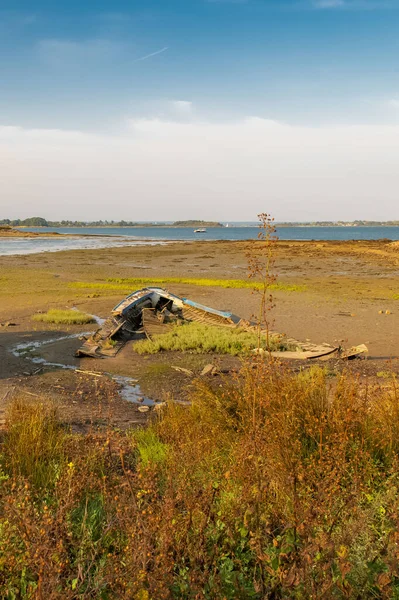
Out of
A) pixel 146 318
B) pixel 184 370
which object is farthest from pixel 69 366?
pixel 146 318

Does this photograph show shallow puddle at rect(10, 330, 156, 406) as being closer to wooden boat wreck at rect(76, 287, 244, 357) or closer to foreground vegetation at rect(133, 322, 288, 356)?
wooden boat wreck at rect(76, 287, 244, 357)

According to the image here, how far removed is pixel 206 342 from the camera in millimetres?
12984

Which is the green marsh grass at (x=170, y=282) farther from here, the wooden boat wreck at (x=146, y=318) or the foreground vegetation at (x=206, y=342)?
the foreground vegetation at (x=206, y=342)

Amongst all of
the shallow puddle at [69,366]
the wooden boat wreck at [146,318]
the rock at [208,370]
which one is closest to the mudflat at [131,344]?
the shallow puddle at [69,366]

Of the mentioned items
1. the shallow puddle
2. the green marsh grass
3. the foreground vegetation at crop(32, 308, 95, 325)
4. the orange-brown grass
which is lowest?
the shallow puddle

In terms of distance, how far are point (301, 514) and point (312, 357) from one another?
28.8 ft

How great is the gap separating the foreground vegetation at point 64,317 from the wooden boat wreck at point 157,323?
1.49 m

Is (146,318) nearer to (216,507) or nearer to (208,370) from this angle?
(208,370)

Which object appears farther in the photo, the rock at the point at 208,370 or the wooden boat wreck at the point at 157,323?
the wooden boat wreck at the point at 157,323

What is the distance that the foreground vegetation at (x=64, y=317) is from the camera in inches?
634

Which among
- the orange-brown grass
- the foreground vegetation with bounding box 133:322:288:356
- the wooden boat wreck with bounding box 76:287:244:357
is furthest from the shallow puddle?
the orange-brown grass

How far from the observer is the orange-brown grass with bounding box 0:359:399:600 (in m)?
2.77

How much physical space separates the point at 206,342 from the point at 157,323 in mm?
2313

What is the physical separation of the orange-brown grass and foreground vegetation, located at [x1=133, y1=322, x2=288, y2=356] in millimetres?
6095
